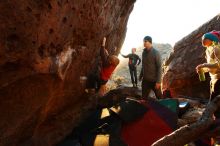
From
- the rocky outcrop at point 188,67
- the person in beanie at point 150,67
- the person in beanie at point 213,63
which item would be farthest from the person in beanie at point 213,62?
the rocky outcrop at point 188,67

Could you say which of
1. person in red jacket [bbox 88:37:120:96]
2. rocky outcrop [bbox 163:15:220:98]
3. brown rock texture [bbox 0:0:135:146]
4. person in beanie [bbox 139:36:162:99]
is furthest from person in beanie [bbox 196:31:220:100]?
rocky outcrop [bbox 163:15:220:98]

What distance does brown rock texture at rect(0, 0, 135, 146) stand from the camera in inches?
210

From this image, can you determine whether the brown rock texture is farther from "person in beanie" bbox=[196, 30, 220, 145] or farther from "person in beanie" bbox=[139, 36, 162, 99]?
"person in beanie" bbox=[196, 30, 220, 145]

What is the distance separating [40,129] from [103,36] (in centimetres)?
342

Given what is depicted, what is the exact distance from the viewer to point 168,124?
7.95 meters

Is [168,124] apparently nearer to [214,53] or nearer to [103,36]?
[214,53]

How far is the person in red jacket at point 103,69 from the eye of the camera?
9750 millimetres

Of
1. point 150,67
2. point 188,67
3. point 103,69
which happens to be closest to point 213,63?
point 150,67

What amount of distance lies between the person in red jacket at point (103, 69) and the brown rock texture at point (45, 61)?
311mm

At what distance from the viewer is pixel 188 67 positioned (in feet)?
47.6

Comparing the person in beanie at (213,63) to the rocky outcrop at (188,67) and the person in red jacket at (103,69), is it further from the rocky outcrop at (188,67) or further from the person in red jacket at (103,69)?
the rocky outcrop at (188,67)

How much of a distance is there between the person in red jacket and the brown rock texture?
0.31 metres

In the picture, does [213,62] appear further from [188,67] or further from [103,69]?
[188,67]

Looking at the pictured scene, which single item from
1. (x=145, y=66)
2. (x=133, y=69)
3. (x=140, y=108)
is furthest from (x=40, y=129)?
(x=133, y=69)
